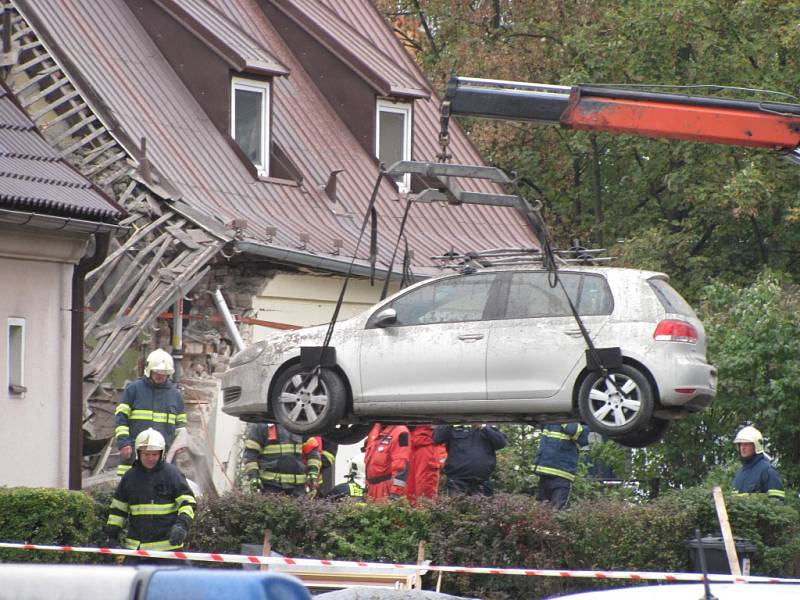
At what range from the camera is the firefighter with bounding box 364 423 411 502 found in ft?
59.2

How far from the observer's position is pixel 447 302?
46.8 ft

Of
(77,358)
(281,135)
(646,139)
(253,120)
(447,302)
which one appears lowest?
(77,358)

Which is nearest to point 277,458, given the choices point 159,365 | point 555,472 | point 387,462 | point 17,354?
point 387,462

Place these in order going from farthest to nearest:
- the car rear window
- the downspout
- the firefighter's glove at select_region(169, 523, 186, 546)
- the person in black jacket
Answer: the downspout → the person in black jacket → the car rear window → the firefighter's glove at select_region(169, 523, 186, 546)

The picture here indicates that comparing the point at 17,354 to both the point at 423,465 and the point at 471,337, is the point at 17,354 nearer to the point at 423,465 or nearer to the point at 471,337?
Answer: the point at 423,465

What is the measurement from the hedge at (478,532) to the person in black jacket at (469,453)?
1405mm

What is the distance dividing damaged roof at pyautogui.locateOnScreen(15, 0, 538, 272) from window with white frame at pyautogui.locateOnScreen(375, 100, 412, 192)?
1.13 feet

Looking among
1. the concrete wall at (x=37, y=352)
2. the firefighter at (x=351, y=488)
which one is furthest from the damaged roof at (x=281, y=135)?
the concrete wall at (x=37, y=352)

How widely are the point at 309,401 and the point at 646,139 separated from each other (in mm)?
20878

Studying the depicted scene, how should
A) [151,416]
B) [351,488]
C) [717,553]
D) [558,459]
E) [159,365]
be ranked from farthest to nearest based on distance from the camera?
[351,488] → [558,459] → [151,416] → [159,365] → [717,553]

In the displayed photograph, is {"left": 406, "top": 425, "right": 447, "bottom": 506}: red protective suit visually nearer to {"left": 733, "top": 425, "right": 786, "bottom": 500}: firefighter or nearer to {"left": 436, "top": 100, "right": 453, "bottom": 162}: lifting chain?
{"left": 733, "top": 425, "right": 786, "bottom": 500}: firefighter

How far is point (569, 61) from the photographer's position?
3441cm

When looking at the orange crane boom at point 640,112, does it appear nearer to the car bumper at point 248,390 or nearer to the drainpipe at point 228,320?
the car bumper at point 248,390

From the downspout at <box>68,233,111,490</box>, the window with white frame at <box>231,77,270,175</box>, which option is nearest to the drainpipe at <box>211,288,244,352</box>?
the window with white frame at <box>231,77,270,175</box>
